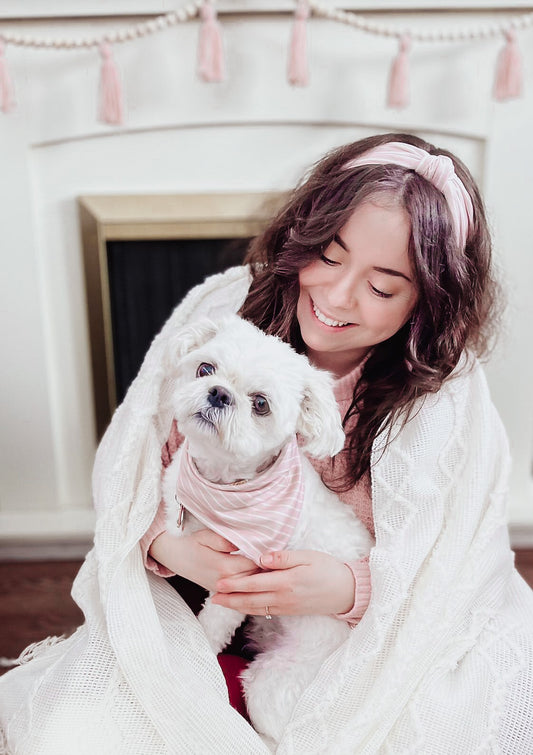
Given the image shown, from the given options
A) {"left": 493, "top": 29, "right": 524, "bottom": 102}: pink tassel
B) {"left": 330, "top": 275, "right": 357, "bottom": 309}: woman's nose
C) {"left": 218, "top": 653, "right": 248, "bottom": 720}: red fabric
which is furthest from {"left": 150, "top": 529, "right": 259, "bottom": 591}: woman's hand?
{"left": 493, "top": 29, "right": 524, "bottom": 102}: pink tassel

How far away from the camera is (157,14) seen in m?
1.23

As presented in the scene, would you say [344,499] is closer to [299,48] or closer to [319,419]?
[319,419]

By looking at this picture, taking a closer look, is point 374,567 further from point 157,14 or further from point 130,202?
point 157,14

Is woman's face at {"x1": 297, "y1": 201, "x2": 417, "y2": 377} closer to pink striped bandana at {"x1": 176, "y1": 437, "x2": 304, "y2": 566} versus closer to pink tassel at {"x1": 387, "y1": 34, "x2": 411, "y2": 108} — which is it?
pink striped bandana at {"x1": 176, "y1": 437, "x2": 304, "y2": 566}

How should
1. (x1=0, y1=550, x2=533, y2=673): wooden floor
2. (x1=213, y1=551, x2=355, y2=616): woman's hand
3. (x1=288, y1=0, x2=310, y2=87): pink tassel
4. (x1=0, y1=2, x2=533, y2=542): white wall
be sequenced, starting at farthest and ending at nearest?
(x1=0, y1=550, x2=533, y2=673): wooden floor, (x1=0, y1=2, x2=533, y2=542): white wall, (x1=288, y1=0, x2=310, y2=87): pink tassel, (x1=213, y1=551, x2=355, y2=616): woman's hand

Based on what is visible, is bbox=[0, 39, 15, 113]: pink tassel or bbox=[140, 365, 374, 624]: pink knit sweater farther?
bbox=[0, 39, 15, 113]: pink tassel

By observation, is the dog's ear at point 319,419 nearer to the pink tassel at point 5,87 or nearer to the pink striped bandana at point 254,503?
the pink striped bandana at point 254,503

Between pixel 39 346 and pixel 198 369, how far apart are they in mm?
857

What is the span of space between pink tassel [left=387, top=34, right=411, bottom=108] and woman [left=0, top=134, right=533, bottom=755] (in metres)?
0.41

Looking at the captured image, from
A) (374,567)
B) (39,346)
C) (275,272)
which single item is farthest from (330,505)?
(39,346)

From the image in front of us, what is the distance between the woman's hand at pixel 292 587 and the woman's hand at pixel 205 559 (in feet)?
0.05

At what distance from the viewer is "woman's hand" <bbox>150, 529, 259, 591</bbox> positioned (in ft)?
2.71

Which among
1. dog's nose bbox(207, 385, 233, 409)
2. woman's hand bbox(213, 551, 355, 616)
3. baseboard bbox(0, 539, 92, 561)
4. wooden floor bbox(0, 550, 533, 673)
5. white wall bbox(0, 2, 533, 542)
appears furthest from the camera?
baseboard bbox(0, 539, 92, 561)

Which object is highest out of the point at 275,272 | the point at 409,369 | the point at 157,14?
the point at 157,14
